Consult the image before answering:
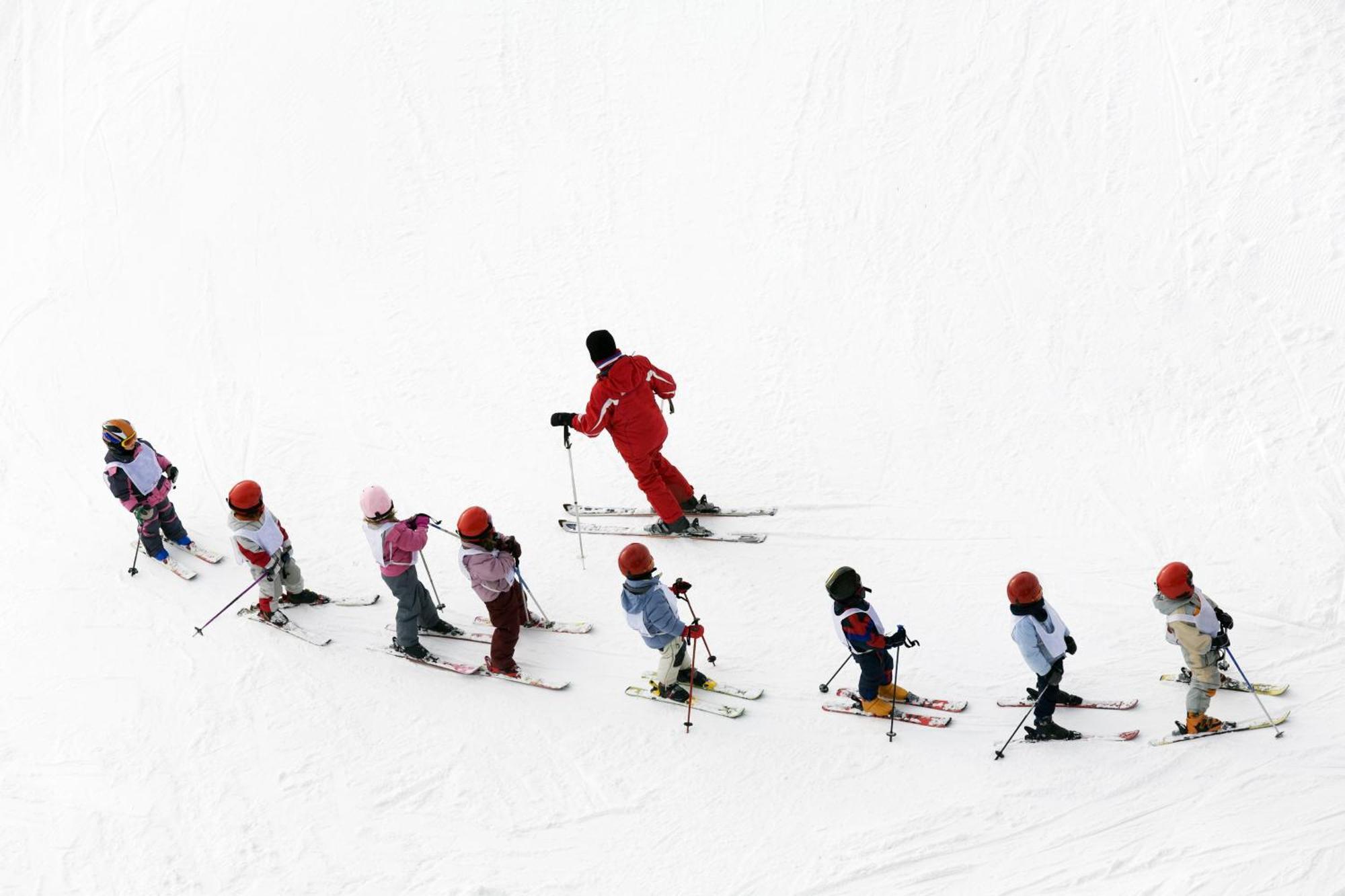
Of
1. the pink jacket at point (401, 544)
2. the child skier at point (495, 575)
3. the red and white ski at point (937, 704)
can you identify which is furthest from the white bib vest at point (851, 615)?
the pink jacket at point (401, 544)

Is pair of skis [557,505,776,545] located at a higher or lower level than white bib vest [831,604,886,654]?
higher

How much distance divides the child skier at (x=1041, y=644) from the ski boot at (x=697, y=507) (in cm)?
331

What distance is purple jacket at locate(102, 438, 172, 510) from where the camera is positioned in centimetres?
923

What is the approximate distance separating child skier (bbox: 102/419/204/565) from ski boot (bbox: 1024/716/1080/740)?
22.4 feet

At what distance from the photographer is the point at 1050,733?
685 centimetres

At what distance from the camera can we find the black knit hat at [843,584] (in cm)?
678

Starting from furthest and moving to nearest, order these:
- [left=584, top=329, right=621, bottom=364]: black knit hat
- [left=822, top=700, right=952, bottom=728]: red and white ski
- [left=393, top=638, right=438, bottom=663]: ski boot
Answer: [left=584, top=329, right=621, bottom=364]: black knit hat
[left=393, top=638, right=438, bottom=663]: ski boot
[left=822, top=700, right=952, bottom=728]: red and white ski

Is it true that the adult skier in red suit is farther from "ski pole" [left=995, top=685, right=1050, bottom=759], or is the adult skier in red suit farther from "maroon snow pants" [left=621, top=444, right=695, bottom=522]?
"ski pole" [left=995, top=685, right=1050, bottom=759]

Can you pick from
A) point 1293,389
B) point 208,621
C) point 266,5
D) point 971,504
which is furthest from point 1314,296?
point 266,5

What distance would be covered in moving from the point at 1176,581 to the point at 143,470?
7.84 m

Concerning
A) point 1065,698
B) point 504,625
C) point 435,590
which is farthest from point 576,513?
point 1065,698

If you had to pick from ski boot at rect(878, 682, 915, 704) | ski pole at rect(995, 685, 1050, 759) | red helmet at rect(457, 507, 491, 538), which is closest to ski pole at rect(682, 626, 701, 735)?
ski boot at rect(878, 682, 915, 704)

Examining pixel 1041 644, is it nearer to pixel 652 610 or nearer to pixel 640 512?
pixel 652 610

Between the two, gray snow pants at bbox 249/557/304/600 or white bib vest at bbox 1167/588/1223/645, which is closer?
white bib vest at bbox 1167/588/1223/645
